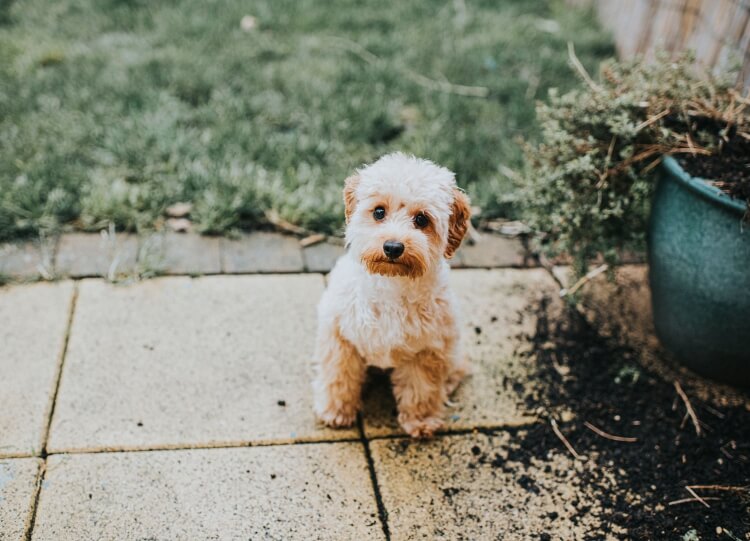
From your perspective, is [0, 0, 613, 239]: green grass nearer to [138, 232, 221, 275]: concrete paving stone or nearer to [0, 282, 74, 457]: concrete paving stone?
[138, 232, 221, 275]: concrete paving stone

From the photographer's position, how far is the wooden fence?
4129mm

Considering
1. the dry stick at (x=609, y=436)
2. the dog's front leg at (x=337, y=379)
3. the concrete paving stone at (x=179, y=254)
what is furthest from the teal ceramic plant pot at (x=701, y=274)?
the concrete paving stone at (x=179, y=254)

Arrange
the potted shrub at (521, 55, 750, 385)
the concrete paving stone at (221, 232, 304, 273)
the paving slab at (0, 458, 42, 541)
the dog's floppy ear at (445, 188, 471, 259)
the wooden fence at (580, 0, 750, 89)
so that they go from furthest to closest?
1. the wooden fence at (580, 0, 750, 89)
2. the concrete paving stone at (221, 232, 304, 273)
3. the potted shrub at (521, 55, 750, 385)
4. the dog's floppy ear at (445, 188, 471, 259)
5. the paving slab at (0, 458, 42, 541)

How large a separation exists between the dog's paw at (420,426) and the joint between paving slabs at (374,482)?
0.18m

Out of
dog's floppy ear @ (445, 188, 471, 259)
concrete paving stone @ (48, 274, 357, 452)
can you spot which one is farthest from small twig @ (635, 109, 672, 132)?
concrete paving stone @ (48, 274, 357, 452)

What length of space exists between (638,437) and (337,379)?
4.78 feet

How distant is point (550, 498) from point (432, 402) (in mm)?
640

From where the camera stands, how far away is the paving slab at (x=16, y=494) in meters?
2.55

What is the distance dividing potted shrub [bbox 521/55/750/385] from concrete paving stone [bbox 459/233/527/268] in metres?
0.48

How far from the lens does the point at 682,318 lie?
3408 millimetres

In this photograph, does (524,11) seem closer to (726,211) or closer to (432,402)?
(726,211)


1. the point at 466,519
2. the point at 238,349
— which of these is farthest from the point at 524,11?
the point at 466,519

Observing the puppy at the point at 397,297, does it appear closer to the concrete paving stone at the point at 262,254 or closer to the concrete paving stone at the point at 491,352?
the concrete paving stone at the point at 491,352

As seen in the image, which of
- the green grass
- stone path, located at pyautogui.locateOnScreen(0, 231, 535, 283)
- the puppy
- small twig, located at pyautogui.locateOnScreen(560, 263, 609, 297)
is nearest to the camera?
the puppy
